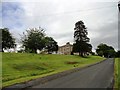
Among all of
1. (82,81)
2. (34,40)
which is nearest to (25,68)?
(82,81)

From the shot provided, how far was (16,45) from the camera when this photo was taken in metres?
107

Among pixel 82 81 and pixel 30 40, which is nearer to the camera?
pixel 82 81

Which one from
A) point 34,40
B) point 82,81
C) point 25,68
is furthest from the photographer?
point 34,40

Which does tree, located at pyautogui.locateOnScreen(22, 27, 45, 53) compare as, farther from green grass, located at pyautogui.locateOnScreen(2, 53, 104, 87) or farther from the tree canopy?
green grass, located at pyautogui.locateOnScreen(2, 53, 104, 87)

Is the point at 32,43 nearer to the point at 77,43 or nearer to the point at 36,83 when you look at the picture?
the point at 77,43

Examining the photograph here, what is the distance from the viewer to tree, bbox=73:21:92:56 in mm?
101000

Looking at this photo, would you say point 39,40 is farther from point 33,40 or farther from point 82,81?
point 82,81

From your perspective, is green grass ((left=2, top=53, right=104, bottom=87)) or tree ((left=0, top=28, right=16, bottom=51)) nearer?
green grass ((left=2, top=53, right=104, bottom=87))

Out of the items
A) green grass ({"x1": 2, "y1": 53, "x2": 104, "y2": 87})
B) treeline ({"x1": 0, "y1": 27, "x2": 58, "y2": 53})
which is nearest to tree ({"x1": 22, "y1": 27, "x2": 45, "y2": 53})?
treeline ({"x1": 0, "y1": 27, "x2": 58, "y2": 53})

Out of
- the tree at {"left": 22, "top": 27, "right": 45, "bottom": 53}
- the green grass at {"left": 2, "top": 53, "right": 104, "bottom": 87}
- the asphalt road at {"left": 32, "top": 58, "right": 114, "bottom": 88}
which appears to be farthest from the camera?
the tree at {"left": 22, "top": 27, "right": 45, "bottom": 53}

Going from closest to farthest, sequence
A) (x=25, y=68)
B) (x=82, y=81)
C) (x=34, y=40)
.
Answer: (x=82, y=81) → (x=25, y=68) → (x=34, y=40)

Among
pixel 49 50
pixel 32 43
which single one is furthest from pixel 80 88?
pixel 49 50

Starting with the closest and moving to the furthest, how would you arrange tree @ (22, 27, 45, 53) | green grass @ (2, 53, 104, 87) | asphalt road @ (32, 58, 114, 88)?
asphalt road @ (32, 58, 114, 88)
green grass @ (2, 53, 104, 87)
tree @ (22, 27, 45, 53)

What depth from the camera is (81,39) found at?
103250mm
